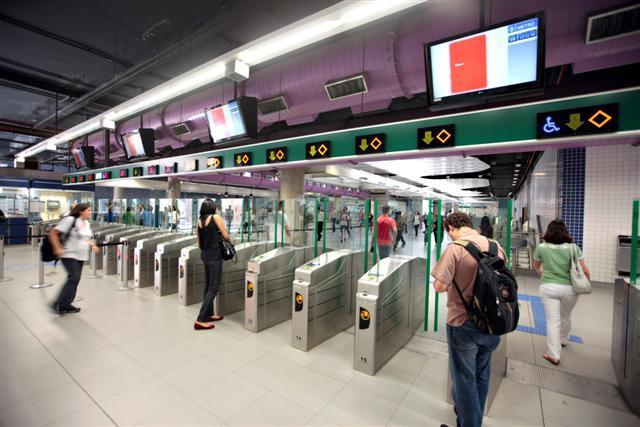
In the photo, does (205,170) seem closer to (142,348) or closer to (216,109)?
(216,109)

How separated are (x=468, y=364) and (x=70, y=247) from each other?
16.2 feet

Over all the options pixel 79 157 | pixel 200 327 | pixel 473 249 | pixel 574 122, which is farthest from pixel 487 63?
pixel 79 157

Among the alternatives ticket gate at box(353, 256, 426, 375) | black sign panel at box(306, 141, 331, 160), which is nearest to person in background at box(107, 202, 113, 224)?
black sign panel at box(306, 141, 331, 160)

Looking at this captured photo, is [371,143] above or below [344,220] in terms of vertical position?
above

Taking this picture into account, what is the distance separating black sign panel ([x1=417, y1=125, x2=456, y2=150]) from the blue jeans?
2.80m

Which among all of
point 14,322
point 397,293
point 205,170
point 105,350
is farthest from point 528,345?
point 205,170

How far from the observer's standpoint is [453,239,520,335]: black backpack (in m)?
1.74

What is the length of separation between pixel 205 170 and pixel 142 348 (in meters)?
4.82

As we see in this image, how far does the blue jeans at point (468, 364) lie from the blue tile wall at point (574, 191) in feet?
20.3

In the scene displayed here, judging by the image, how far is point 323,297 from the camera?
3643mm

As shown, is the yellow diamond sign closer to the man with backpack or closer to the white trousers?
the white trousers

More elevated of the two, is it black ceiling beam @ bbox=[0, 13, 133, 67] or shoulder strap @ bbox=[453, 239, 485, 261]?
black ceiling beam @ bbox=[0, 13, 133, 67]

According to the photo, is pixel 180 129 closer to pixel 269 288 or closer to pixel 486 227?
pixel 269 288

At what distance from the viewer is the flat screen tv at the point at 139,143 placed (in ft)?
20.7
